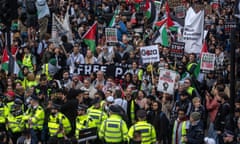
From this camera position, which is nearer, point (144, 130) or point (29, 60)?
→ point (144, 130)

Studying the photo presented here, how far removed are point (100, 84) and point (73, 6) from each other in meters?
10.9

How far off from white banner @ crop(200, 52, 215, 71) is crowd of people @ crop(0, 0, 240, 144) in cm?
23

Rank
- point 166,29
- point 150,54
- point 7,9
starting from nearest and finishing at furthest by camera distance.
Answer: point 150,54, point 166,29, point 7,9

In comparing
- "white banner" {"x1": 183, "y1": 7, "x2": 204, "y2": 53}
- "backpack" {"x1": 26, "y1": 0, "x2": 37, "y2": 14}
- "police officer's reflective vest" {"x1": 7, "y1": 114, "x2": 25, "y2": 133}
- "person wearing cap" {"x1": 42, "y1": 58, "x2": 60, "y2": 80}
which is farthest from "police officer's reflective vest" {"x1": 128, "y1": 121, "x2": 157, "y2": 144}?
"backpack" {"x1": 26, "y1": 0, "x2": 37, "y2": 14}

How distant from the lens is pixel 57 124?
1681 cm

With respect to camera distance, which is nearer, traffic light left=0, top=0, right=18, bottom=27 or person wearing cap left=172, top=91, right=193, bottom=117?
person wearing cap left=172, top=91, right=193, bottom=117

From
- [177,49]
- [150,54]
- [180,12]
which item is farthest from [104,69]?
[180,12]

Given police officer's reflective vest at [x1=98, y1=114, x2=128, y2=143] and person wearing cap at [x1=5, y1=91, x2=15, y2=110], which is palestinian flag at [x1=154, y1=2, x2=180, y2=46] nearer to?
person wearing cap at [x1=5, y1=91, x2=15, y2=110]

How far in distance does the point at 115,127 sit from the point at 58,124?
1516mm

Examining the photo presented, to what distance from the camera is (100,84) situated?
63.2ft

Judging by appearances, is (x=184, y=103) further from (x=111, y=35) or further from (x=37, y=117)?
(x=111, y=35)

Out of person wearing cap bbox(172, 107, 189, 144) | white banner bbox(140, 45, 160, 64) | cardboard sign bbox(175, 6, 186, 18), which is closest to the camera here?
person wearing cap bbox(172, 107, 189, 144)

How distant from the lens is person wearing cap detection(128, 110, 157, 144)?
15.6 meters

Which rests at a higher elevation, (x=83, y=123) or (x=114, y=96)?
(x=114, y=96)
